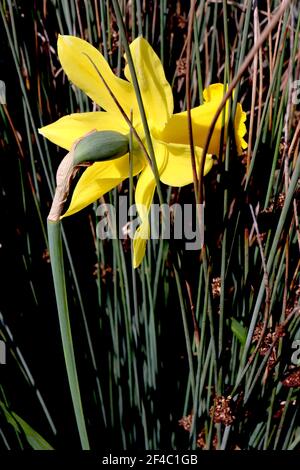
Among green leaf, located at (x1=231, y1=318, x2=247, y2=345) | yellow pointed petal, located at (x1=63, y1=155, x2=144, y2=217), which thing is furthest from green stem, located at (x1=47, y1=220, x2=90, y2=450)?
green leaf, located at (x1=231, y1=318, x2=247, y2=345)

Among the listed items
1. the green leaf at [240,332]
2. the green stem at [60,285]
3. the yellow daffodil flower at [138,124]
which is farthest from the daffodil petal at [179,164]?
the green leaf at [240,332]

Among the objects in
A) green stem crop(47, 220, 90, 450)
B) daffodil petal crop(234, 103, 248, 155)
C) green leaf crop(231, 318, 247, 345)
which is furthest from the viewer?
green leaf crop(231, 318, 247, 345)

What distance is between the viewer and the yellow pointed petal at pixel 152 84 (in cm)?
53

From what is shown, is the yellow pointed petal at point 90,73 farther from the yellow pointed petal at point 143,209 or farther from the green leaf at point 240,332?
→ the green leaf at point 240,332

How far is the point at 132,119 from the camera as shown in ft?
1.82

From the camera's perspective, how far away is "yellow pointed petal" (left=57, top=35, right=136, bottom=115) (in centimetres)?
52

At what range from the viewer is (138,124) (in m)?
0.57

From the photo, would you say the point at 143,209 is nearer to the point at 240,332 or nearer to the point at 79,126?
the point at 79,126

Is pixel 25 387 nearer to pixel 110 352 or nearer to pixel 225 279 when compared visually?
pixel 110 352

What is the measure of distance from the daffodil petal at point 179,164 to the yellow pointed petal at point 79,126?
6 cm

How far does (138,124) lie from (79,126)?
0.21ft

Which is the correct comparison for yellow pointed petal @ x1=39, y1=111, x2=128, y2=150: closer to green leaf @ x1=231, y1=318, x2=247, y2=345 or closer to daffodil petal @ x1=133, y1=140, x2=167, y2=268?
daffodil petal @ x1=133, y1=140, x2=167, y2=268

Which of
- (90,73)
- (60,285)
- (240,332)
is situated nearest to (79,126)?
(90,73)

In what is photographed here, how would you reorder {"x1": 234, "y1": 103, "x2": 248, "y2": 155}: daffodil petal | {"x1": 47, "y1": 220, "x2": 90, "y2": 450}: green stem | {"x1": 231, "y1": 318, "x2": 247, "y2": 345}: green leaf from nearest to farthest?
{"x1": 47, "y1": 220, "x2": 90, "y2": 450}: green stem
{"x1": 234, "y1": 103, "x2": 248, "y2": 155}: daffodil petal
{"x1": 231, "y1": 318, "x2": 247, "y2": 345}: green leaf
